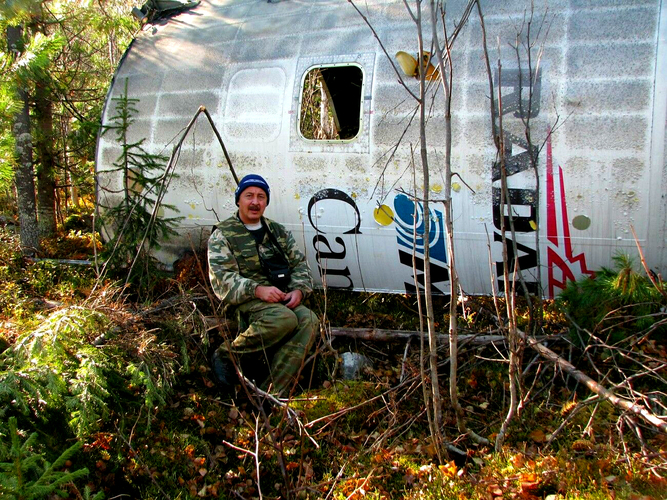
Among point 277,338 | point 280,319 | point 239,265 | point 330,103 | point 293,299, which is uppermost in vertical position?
point 330,103

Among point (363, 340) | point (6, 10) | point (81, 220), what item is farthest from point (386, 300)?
point (81, 220)

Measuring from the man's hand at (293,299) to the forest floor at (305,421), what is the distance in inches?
28.7

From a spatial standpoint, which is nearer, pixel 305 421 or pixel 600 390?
pixel 600 390

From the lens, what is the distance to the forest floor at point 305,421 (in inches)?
145

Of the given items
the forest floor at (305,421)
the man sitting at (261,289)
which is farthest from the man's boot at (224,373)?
the forest floor at (305,421)

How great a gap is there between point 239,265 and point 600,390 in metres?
3.15

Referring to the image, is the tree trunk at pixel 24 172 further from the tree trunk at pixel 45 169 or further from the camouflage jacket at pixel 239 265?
the camouflage jacket at pixel 239 265

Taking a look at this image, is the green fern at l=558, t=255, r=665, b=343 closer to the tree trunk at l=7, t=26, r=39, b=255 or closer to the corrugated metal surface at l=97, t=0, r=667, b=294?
the corrugated metal surface at l=97, t=0, r=667, b=294

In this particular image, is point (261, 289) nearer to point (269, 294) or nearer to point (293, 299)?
point (269, 294)

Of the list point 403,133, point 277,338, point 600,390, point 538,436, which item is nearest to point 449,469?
point 538,436

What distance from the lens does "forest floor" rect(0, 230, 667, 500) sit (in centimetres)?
369

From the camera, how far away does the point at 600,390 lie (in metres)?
3.85

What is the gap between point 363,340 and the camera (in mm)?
5930

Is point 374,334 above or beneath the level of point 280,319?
beneath
